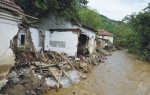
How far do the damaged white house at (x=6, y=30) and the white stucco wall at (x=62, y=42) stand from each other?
9.13 meters

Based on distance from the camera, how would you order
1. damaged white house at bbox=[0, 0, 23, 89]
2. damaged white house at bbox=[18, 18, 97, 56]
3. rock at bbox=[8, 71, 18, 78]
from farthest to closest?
damaged white house at bbox=[18, 18, 97, 56]
rock at bbox=[8, 71, 18, 78]
damaged white house at bbox=[0, 0, 23, 89]

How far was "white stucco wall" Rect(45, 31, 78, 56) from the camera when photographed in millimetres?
15198

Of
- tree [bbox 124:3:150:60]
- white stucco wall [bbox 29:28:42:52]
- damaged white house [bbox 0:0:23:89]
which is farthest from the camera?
tree [bbox 124:3:150:60]

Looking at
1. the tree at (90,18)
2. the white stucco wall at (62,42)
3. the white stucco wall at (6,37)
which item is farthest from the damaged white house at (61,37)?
the tree at (90,18)

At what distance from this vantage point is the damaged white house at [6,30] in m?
5.56

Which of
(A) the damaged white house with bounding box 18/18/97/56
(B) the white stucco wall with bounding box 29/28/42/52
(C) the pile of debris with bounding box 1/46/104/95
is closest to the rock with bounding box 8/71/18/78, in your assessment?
(C) the pile of debris with bounding box 1/46/104/95

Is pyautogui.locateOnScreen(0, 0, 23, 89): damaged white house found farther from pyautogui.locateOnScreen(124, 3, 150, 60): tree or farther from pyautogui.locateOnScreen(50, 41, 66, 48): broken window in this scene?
pyautogui.locateOnScreen(124, 3, 150, 60): tree

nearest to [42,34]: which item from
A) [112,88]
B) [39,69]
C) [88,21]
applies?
[39,69]

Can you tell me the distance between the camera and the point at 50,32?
1594 centimetres

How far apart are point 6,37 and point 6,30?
28 centimetres

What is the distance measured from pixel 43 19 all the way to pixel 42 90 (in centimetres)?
989

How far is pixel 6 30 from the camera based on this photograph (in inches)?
230

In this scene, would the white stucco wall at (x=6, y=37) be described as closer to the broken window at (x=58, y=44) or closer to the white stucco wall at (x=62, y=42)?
the white stucco wall at (x=62, y=42)

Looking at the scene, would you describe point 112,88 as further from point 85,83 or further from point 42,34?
point 42,34
